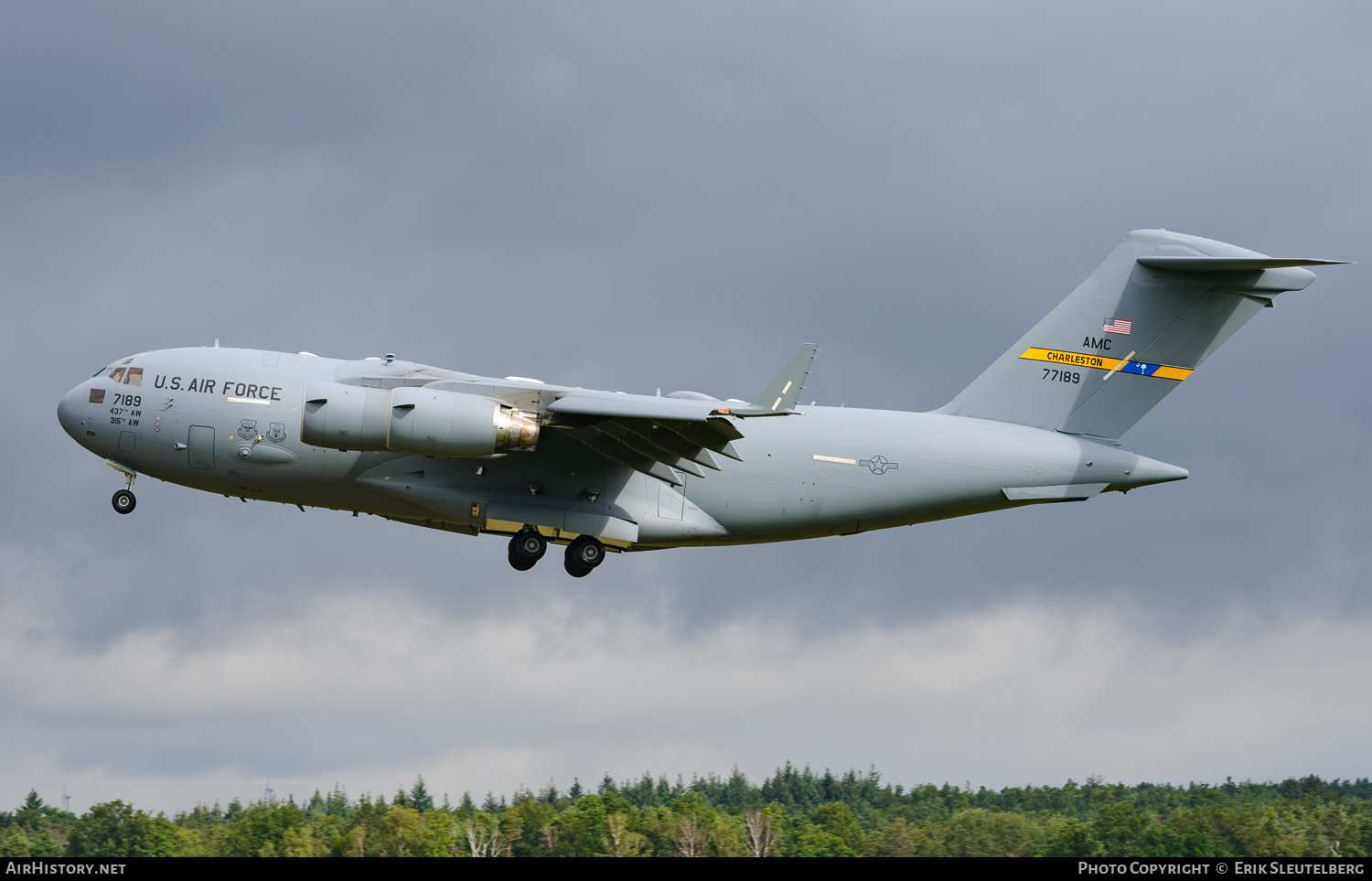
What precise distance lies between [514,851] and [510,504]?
16622 mm

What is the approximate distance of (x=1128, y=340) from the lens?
61.7 ft

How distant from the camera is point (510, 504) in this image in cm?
1677

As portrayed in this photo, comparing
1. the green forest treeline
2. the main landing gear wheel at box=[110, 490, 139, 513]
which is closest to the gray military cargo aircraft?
the main landing gear wheel at box=[110, 490, 139, 513]

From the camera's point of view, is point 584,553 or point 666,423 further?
point 584,553

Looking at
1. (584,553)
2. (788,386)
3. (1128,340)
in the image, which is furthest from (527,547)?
(1128,340)

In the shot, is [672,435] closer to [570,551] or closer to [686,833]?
[570,551]

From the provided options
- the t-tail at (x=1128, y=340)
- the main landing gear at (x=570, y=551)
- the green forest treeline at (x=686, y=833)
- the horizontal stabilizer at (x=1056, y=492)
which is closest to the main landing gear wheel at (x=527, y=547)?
the main landing gear at (x=570, y=551)

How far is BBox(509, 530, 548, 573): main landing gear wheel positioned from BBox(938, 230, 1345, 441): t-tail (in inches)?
223

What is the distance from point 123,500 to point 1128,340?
13.2 meters

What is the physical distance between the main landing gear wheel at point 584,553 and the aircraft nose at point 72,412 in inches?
237

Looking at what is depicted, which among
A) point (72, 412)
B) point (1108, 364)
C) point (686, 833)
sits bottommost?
point (686, 833)

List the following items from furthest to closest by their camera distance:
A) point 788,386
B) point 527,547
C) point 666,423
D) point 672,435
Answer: point 527,547, point 672,435, point 666,423, point 788,386

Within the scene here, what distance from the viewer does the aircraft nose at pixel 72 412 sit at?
1653 cm

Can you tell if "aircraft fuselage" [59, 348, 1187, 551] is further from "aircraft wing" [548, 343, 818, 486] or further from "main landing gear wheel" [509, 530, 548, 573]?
"aircraft wing" [548, 343, 818, 486]
